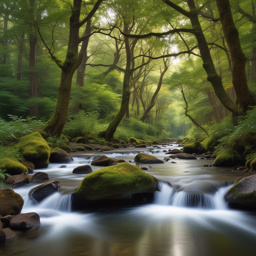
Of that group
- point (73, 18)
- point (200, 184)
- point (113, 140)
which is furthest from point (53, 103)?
point (200, 184)

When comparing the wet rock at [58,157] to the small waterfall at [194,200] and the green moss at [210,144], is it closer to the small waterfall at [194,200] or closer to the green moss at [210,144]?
the small waterfall at [194,200]

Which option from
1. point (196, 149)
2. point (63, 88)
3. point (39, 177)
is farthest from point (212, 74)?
point (39, 177)

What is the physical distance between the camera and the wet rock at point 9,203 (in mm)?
2658

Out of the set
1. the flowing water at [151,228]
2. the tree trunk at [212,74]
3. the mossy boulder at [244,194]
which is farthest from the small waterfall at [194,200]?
the tree trunk at [212,74]

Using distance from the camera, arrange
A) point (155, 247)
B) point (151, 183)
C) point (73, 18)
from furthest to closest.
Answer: point (73, 18)
point (151, 183)
point (155, 247)

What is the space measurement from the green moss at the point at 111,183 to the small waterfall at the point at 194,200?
556 mm

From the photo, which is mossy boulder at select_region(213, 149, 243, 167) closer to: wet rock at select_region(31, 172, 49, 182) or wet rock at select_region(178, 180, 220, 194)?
wet rock at select_region(178, 180, 220, 194)

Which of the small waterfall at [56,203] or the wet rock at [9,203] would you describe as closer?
the wet rock at [9,203]

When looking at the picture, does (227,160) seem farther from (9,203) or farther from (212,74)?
(9,203)

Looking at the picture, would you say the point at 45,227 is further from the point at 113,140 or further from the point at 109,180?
the point at 113,140

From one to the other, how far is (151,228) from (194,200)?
1090mm

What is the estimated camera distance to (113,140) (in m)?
Result: 16.0

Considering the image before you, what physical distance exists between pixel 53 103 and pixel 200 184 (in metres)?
12.7

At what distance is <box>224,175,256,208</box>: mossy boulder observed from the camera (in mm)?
3007
